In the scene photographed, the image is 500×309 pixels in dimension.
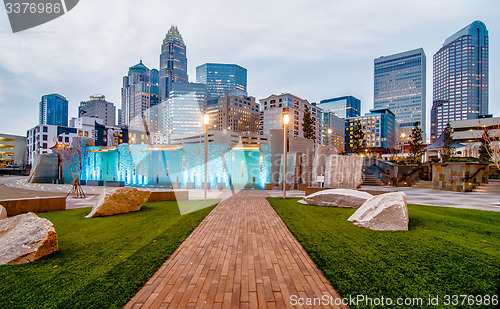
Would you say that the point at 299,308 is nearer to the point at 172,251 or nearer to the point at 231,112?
the point at 172,251

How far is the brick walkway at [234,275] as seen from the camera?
11.0 ft

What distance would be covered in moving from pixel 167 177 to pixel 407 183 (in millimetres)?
28878

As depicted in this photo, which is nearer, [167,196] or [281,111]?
[167,196]

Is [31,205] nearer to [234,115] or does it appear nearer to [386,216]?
[386,216]

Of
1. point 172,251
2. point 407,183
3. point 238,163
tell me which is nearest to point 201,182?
point 238,163

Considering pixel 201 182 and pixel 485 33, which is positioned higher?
pixel 485 33

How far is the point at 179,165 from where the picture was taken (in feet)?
93.8

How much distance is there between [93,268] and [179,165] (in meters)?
25.0

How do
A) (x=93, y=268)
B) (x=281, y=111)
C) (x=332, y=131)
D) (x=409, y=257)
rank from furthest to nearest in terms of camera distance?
1. (x=332, y=131)
2. (x=281, y=111)
3. (x=409, y=257)
4. (x=93, y=268)

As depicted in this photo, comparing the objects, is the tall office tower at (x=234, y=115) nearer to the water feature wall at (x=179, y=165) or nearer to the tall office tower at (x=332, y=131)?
the tall office tower at (x=332, y=131)

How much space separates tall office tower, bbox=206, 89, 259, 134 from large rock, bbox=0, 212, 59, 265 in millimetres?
138449

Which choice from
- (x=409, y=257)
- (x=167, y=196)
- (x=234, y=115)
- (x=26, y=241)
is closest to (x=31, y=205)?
(x=167, y=196)

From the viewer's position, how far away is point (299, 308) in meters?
3.16

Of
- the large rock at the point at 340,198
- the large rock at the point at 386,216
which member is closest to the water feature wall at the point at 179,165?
the large rock at the point at 340,198
